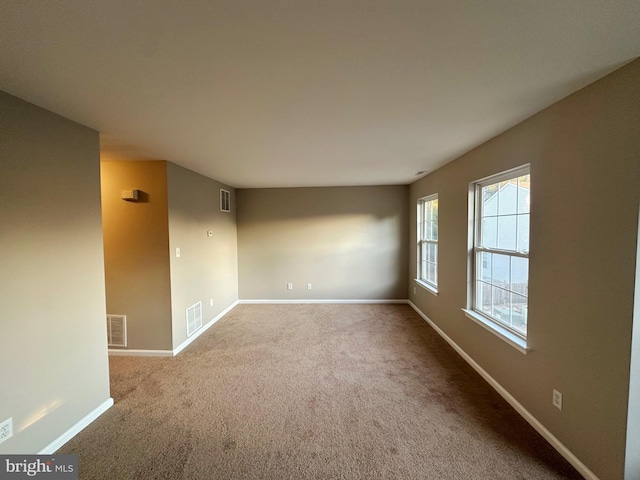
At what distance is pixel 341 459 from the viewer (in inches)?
67.1

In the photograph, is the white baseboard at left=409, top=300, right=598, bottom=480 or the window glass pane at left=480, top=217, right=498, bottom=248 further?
the window glass pane at left=480, top=217, right=498, bottom=248

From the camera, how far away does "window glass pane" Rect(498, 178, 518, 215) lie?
2.31 m

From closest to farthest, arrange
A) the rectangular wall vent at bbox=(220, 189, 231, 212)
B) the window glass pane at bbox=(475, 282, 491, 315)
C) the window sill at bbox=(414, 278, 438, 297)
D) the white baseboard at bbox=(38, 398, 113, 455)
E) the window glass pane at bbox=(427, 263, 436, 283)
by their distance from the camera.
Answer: the white baseboard at bbox=(38, 398, 113, 455), the window glass pane at bbox=(475, 282, 491, 315), the window sill at bbox=(414, 278, 438, 297), the window glass pane at bbox=(427, 263, 436, 283), the rectangular wall vent at bbox=(220, 189, 231, 212)

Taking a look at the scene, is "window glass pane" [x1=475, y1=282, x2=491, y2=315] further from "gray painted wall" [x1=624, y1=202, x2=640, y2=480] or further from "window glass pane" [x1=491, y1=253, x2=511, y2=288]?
"gray painted wall" [x1=624, y1=202, x2=640, y2=480]

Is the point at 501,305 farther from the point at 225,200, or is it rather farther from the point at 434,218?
the point at 225,200

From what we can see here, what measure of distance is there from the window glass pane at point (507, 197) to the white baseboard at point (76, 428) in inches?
148

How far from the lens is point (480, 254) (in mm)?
2797

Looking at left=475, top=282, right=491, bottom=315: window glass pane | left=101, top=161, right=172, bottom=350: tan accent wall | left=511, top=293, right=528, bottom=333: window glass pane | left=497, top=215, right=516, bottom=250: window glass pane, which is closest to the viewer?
left=511, top=293, right=528, bottom=333: window glass pane

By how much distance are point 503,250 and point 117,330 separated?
422 cm

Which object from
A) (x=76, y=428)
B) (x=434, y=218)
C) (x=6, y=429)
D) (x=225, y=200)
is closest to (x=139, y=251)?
(x=76, y=428)

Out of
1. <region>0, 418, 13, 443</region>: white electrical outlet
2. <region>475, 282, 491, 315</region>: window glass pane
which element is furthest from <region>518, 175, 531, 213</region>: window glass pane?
<region>0, 418, 13, 443</region>: white electrical outlet

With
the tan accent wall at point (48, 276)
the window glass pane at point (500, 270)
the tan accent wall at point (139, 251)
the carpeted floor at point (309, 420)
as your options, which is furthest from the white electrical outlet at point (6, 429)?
the window glass pane at point (500, 270)

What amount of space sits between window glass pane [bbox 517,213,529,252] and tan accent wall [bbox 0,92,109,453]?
134 inches

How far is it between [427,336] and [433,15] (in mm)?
3590
